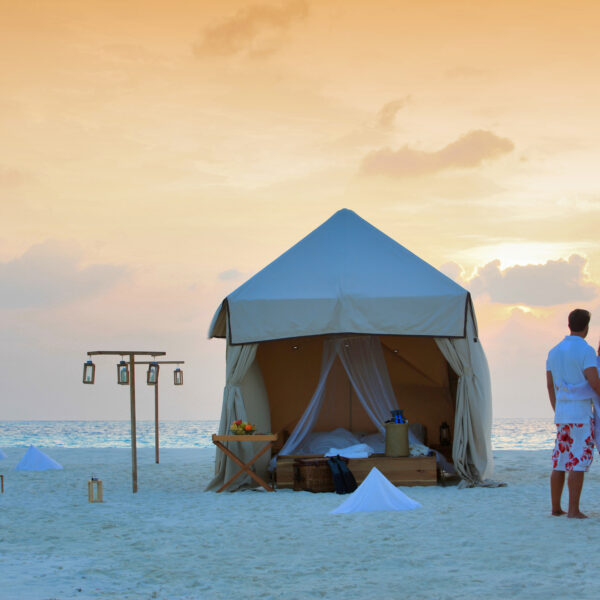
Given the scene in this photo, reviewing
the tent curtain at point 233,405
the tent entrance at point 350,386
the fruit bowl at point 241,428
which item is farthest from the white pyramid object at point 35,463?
the fruit bowl at point 241,428

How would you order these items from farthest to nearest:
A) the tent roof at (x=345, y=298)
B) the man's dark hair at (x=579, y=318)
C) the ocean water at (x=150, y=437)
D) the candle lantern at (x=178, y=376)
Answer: the ocean water at (x=150, y=437)
the candle lantern at (x=178, y=376)
the tent roof at (x=345, y=298)
the man's dark hair at (x=579, y=318)

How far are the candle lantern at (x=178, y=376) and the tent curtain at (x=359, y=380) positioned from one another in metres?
2.26

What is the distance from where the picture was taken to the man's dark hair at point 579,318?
6.34 m

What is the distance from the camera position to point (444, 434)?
11164 millimetres

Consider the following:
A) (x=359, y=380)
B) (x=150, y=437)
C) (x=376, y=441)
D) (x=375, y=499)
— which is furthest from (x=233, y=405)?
(x=150, y=437)

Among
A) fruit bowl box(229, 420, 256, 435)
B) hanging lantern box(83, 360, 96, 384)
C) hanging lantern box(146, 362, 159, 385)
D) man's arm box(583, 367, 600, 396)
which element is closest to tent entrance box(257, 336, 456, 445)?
fruit bowl box(229, 420, 256, 435)

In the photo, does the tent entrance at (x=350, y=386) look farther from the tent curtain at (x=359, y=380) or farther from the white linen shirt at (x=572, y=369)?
the white linen shirt at (x=572, y=369)

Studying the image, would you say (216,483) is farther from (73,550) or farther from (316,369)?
(73,550)

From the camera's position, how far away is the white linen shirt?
625 centimetres

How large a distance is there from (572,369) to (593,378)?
18cm

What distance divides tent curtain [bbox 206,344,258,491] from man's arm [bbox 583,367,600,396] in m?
4.30

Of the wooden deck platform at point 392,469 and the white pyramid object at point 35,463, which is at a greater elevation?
the wooden deck platform at point 392,469

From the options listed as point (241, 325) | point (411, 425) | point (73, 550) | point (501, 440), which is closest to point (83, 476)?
point (241, 325)

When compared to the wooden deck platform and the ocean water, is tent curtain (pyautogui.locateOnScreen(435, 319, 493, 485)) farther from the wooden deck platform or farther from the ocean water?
the ocean water
